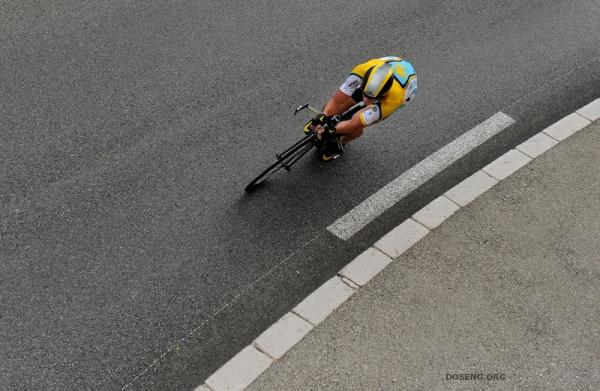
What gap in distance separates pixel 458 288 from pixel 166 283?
269cm

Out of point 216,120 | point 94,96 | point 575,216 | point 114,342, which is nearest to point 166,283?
point 114,342

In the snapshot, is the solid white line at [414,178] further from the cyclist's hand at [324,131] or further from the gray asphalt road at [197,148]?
the cyclist's hand at [324,131]

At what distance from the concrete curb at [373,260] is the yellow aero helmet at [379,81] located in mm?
1354

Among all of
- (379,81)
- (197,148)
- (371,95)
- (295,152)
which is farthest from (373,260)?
(197,148)

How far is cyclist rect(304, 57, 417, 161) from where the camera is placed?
21.1ft

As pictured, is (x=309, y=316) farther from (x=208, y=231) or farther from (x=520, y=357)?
(x=520, y=357)

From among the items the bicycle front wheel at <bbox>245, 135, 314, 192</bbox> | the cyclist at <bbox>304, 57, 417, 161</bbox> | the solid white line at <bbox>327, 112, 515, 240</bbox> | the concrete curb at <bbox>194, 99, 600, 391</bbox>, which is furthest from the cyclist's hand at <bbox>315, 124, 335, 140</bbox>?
the concrete curb at <bbox>194, 99, 600, 391</bbox>

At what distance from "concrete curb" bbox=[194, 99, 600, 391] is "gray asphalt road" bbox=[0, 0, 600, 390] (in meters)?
0.14

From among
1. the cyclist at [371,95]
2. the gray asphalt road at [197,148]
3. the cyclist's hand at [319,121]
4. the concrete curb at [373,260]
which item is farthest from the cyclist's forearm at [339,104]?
the concrete curb at [373,260]

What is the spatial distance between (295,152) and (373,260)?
1.48m

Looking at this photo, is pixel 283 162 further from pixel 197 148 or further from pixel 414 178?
pixel 414 178

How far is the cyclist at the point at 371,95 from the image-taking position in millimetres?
6445

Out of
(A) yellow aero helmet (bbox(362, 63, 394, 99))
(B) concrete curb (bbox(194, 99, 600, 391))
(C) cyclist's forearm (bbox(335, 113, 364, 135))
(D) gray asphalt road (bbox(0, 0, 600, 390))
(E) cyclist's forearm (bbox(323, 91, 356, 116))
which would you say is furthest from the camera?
(E) cyclist's forearm (bbox(323, 91, 356, 116))

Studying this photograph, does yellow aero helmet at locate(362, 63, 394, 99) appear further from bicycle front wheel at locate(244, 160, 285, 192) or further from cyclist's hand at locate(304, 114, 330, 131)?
bicycle front wheel at locate(244, 160, 285, 192)
